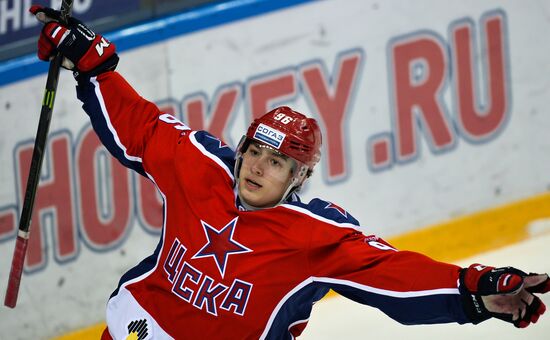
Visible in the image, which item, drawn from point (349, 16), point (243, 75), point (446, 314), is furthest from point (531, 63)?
point (446, 314)

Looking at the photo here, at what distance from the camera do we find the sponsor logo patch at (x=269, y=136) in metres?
3.78

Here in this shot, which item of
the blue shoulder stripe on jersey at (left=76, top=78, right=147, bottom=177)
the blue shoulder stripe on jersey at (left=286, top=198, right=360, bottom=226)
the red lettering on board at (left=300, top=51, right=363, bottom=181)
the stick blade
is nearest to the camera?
the blue shoulder stripe on jersey at (left=286, top=198, right=360, bottom=226)

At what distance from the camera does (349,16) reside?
584 cm

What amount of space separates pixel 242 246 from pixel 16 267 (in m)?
1.13

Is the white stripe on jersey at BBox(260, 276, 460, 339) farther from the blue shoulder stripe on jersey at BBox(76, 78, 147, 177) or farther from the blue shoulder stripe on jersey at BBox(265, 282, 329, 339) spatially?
the blue shoulder stripe on jersey at BBox(76, 78, 147, 177)

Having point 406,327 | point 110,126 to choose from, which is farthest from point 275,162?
point 406,327

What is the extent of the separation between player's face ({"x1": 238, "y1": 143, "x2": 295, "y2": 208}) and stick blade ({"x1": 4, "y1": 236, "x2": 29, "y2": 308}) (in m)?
1.02

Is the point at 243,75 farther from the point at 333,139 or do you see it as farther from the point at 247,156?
the point at 247,156

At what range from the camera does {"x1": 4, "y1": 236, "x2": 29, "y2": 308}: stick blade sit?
4.46 m

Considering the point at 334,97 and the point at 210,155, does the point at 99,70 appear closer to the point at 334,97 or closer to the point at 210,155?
the point at 210,155

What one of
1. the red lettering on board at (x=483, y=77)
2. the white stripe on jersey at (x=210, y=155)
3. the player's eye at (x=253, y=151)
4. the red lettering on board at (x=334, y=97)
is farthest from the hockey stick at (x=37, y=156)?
the red lettering on board at (x=483, y=77)

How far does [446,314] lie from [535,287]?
0.93 ft

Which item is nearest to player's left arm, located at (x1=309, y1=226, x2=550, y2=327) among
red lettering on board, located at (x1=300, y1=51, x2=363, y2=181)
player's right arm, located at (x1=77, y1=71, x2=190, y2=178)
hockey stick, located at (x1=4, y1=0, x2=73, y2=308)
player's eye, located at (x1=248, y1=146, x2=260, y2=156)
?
player's eye, located at (x1=248, y1=146, x2=260, y2=156)

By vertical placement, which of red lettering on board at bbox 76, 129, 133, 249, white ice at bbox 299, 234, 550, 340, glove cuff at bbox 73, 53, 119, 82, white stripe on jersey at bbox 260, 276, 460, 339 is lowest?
white ice at bbox 299, 234, 550, 340
